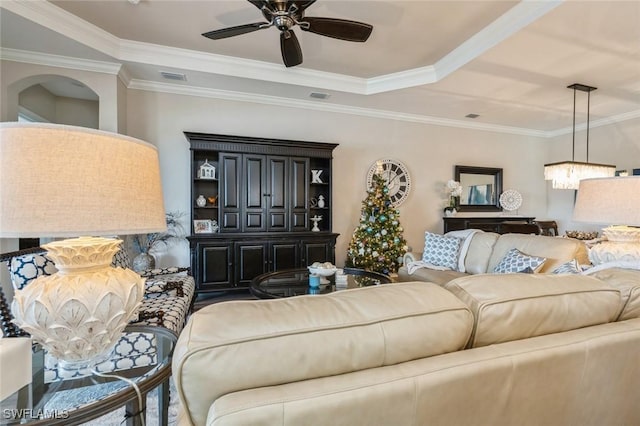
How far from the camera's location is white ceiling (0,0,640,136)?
2.74 m

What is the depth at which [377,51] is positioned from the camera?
3508mm

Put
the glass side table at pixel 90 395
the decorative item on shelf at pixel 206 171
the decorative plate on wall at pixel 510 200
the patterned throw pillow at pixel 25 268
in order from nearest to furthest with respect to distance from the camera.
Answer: the glass side table at pixel 90 395 < the patterned throw pillow at pixel 25 268 < the decorative item on shelf at pixel 206 171 < the decorative plate on wall at pixel 510 200

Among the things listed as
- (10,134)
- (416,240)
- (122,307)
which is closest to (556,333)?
(122,307)

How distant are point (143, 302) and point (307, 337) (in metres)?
2.13

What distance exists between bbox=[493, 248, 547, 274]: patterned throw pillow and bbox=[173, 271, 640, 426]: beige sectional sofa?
6.52 feet

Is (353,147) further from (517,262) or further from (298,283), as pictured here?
(517,262)

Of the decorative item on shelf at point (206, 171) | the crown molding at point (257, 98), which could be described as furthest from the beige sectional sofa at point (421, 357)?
the crown molding at point (257, 98)

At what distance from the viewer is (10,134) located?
0.73 meters

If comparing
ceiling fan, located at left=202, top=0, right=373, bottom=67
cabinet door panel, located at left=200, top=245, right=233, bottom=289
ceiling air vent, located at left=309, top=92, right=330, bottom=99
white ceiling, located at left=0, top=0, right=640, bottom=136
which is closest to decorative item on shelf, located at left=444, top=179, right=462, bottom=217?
white ceiling, located at left=0, top=0, right=640, bottom=136

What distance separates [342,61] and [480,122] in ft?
11.0

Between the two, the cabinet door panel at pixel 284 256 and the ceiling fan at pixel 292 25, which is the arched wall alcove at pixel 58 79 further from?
the cabinet door panel at pixel 284 256

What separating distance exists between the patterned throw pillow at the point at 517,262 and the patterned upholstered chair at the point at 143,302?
2.81 m

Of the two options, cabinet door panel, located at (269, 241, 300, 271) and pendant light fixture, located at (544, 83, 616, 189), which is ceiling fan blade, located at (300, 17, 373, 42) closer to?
cabinet door panel, located at (269, 241, 300, 271)

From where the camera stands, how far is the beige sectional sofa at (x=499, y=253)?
9.43 feet
